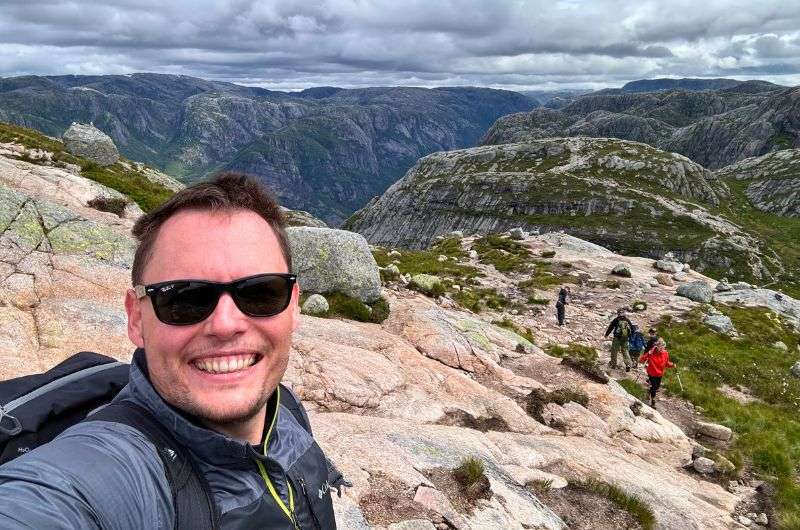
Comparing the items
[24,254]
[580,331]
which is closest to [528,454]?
[24,254]

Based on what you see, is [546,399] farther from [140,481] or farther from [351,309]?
[140,481]

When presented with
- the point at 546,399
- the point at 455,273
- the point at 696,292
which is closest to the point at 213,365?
the point at 546,399

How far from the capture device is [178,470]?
310 cm

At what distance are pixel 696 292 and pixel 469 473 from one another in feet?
144

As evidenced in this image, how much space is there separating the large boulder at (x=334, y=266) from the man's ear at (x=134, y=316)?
57.5 ft

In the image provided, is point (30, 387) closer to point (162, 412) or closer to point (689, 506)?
point (162, 412)

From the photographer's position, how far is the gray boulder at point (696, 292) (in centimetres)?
4362

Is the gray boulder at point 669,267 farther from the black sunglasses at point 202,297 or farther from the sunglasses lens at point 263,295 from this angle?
the black sunglasses at point 202,297

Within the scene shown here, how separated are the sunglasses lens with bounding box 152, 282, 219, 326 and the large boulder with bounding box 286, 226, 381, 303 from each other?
702 inches

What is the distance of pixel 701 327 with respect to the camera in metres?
35.2

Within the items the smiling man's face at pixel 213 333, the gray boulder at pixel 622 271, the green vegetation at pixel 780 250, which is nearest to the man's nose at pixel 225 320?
the smiling man's face at pixel 213 333

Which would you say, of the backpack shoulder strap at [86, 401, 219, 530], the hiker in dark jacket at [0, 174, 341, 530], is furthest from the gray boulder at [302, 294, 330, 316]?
the backpack shoulder strap at [86, 401, 219, 530]

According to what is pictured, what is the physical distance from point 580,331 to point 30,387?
110 ft

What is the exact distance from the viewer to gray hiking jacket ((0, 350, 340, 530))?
249 cm
